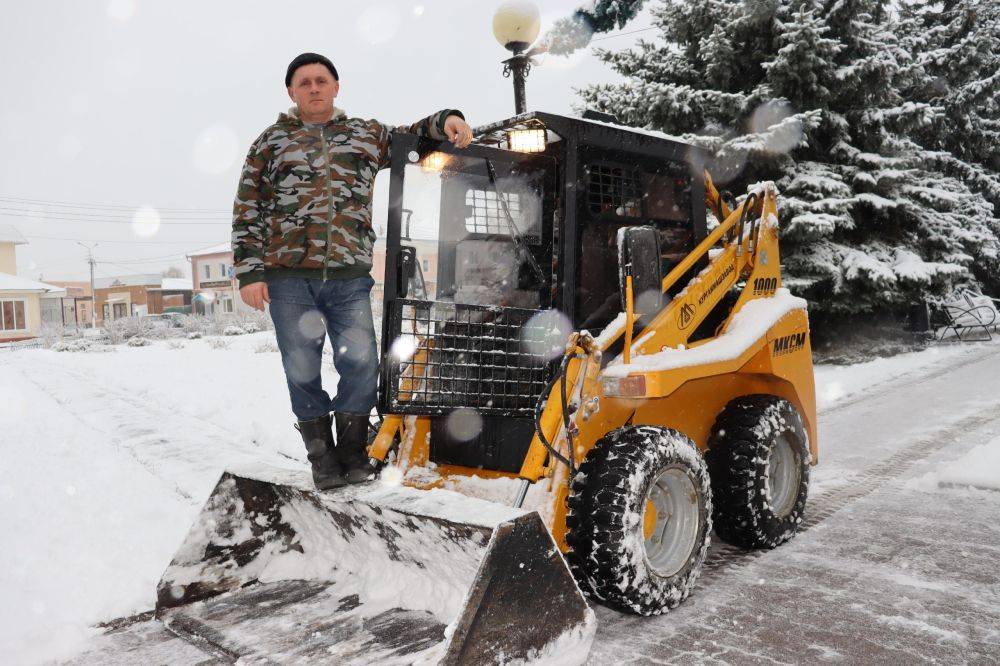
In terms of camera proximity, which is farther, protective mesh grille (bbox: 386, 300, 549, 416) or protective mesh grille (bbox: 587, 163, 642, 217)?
protective mesh grille (bbox: 587, 163, 642, 217)

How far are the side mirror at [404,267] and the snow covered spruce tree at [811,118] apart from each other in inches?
361

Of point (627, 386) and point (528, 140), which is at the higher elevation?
point (528, 140)

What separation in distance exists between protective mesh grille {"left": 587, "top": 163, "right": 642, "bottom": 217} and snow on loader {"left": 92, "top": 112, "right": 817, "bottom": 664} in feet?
0.04

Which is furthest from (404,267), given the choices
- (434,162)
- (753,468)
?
(753,468)

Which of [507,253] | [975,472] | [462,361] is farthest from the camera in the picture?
[975,472]

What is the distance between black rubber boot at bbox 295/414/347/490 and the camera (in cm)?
322

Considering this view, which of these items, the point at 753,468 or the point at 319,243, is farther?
the point at 753,468

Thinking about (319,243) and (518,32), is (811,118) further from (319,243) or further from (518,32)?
(319,243)

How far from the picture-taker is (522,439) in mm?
3568

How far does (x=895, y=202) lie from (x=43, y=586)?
42.4 ft

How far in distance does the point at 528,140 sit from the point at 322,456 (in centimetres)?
164

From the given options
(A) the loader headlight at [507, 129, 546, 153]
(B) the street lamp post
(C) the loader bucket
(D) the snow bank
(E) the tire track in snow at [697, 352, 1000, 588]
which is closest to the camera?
(C) the loader bucket

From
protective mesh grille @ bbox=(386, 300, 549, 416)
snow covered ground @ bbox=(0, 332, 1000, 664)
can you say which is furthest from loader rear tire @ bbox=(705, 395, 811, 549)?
Answer: protective mesh grille @ bbox=(386, 300, 549, 416)

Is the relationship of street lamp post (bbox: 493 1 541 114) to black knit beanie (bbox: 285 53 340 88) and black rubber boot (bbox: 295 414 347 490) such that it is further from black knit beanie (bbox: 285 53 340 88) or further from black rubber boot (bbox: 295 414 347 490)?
black rubber boot (bbox: 295 414 347 490)
